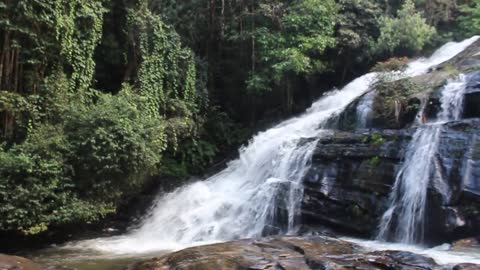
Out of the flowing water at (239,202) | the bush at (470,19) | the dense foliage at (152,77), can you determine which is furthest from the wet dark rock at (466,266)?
the bush at (470,19)

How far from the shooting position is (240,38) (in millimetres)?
16375

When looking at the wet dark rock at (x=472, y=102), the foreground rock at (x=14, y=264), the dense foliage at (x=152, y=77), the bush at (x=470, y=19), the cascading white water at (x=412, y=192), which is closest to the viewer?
the foreground rock at (x=14, y=264)

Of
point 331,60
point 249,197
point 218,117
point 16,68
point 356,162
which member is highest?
point 331,60

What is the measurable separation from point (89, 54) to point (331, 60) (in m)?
8.80

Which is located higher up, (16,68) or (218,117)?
(16,68)

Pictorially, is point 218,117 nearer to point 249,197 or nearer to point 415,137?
point 249,197

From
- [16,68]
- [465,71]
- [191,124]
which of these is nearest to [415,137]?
[465,71]

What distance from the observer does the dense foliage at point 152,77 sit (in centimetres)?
1022

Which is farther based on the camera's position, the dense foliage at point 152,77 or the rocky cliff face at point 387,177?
the dense foliage at point 152,77

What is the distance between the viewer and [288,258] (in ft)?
22.8

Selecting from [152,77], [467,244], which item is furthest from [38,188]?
[467,244]

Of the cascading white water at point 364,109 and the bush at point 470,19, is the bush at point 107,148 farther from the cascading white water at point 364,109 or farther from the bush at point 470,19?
the bush at point 470,19

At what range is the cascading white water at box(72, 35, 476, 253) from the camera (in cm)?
1078

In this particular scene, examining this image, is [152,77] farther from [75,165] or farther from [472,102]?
[472,102]
